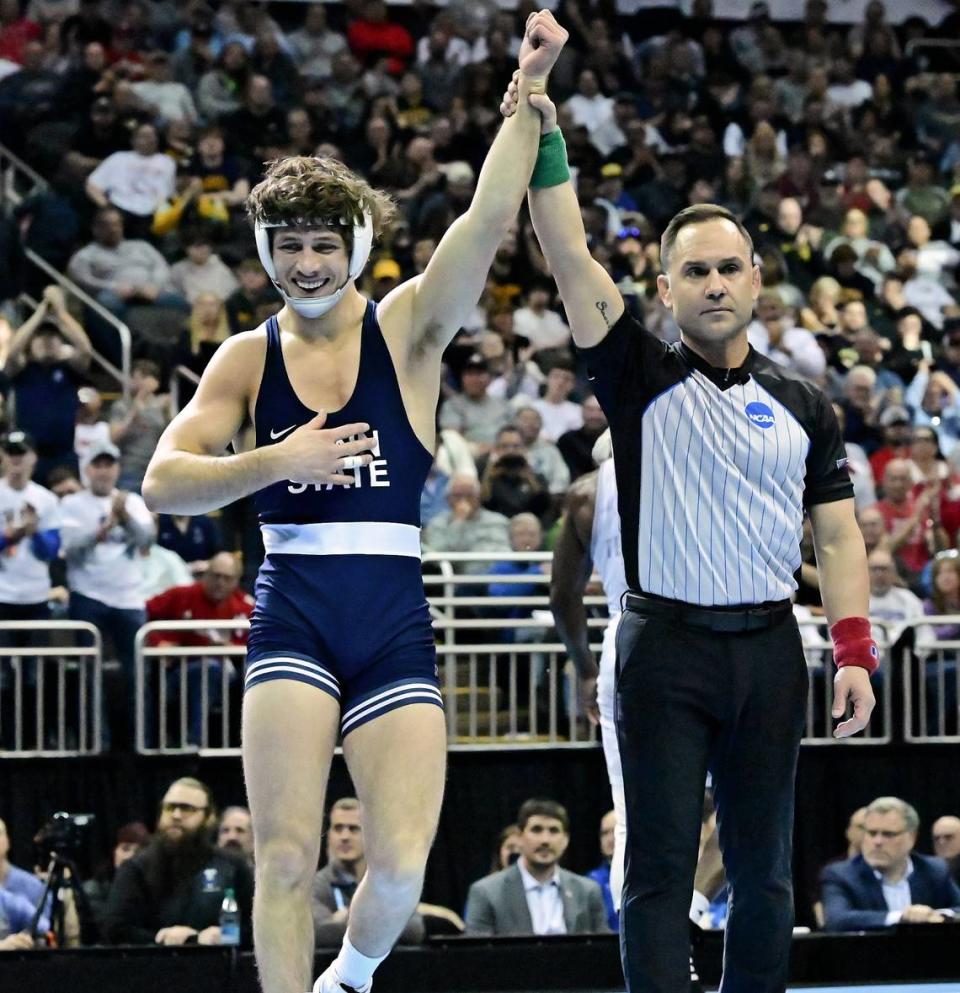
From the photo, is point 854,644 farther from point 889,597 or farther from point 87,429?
point 87,429

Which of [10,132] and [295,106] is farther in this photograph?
[295,106]

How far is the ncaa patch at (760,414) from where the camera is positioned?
4.60m

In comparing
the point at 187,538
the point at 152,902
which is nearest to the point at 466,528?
the point at 187,538

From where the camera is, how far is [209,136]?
13578mm

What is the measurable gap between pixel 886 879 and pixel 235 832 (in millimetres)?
2876

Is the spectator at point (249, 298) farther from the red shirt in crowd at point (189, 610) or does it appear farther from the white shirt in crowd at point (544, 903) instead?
the white shirt in crowd at point (544, 903)

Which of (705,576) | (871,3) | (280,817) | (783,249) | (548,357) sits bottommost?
(280,817)

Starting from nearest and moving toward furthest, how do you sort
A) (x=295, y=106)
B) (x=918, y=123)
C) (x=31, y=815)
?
(x=31, y=815)
(x=295, y=106)
(x=918, y=123)

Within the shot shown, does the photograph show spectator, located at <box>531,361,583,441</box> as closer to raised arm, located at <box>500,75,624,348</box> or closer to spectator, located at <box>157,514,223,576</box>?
spectator, located at <box>157,514,223,576</box>

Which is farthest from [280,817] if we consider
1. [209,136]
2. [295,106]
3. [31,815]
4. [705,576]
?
[295,106]

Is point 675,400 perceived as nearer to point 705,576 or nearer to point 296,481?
point 705,576

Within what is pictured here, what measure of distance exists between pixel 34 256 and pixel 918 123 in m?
8.50

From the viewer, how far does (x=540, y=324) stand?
43.7 feet

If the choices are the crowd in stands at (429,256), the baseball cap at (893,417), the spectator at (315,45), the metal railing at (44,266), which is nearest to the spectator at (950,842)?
the crowd in stands at (429,256)
